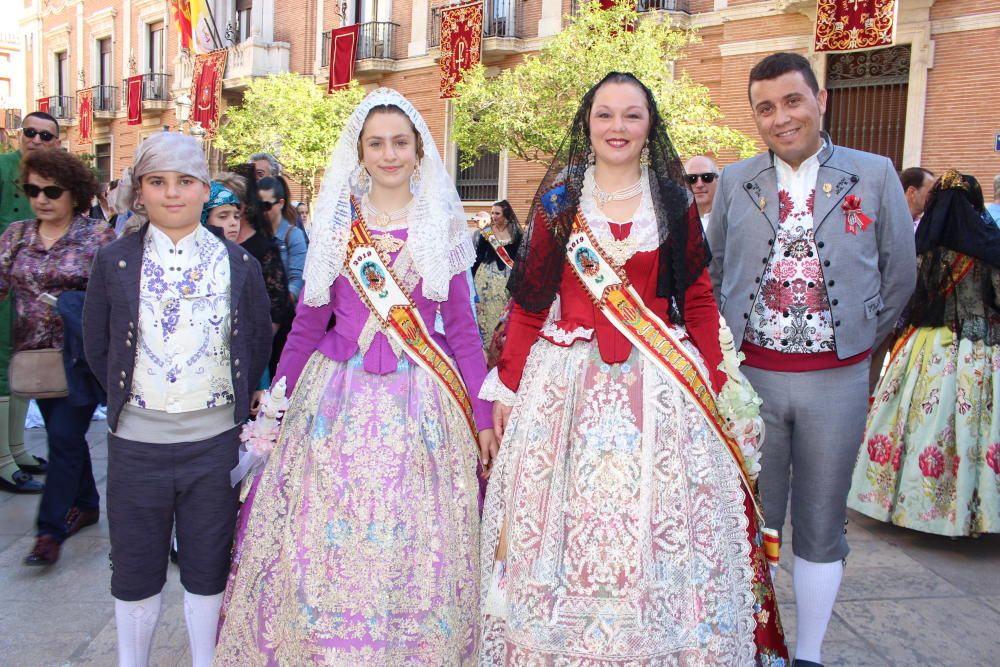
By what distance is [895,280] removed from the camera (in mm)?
2896

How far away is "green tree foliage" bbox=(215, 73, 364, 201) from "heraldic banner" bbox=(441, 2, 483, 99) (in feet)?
6.28

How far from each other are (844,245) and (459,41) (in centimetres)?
1571

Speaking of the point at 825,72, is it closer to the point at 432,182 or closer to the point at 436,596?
the point at 432,182

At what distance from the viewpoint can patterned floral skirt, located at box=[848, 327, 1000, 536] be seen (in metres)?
4.28

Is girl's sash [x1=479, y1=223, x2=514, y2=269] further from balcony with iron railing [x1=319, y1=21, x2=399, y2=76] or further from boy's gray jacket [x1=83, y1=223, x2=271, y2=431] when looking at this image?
balcony with iron railing [x1=319, y1=21, x2=399, y2=76]

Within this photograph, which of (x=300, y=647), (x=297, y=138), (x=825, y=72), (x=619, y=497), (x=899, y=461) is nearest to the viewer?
(x=619, y=497)

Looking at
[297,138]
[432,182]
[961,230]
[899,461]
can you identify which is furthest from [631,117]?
[297,138]

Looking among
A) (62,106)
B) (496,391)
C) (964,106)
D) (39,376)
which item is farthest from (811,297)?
(62,106)

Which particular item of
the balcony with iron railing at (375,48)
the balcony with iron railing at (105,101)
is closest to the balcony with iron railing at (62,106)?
the balcony with iron railing at (105,101)

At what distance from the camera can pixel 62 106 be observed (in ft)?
104

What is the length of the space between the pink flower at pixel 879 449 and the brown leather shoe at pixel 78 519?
13.5 ft

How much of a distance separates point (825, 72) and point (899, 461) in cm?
936

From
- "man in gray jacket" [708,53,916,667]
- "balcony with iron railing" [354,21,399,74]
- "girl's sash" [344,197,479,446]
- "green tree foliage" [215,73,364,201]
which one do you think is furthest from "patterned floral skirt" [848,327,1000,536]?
"balcony with iron railing" [354,21,399,74]

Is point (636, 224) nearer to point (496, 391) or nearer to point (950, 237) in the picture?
point (496, 391)
